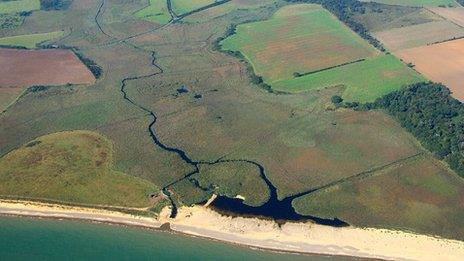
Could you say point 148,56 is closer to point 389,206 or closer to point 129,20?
point 129,20

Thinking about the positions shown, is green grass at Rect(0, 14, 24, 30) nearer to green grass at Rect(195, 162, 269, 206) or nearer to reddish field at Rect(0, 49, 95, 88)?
reddish field at Rect(0, 49, 95, 88)

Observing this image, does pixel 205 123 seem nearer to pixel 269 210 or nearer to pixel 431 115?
pixel 269 210

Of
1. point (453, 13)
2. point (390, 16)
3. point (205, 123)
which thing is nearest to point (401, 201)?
point (205, 123)

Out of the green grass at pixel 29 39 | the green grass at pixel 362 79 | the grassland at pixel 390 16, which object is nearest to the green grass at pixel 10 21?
the green grass at pixel 29 39

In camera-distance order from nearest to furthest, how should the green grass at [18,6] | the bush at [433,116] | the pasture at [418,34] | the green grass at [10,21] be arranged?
the bush at [433,116] < the pasture at [418,34] < the green grass at [10,21] < the green grass at [18,6]

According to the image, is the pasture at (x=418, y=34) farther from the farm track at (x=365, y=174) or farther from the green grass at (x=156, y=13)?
the green grass at (x=156, y=13)

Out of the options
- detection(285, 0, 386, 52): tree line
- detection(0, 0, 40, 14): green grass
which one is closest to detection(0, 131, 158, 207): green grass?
detection(285, 0, 386, 52): tree line

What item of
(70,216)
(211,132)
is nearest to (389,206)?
(211,132)
